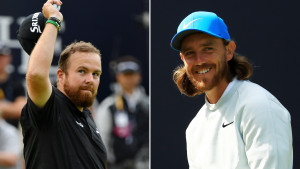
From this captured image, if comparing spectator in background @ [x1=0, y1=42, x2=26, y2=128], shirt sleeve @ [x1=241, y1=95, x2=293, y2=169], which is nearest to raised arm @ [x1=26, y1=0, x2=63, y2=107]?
shirt sleeve @ [x1=241, y1=95, x2=293, y2=169]

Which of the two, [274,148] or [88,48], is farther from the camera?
[88,48]

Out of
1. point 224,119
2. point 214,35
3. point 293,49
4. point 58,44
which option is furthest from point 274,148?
point 58,44

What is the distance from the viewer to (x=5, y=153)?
475cm

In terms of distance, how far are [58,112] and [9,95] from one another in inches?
90.2

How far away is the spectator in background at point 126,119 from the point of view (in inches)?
212

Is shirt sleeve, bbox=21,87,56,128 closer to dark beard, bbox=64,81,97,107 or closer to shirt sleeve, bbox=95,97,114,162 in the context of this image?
dark beard, bbox=64,81,97,107

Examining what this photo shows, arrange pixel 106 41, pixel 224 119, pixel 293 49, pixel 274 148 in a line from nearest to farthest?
pixel 274 148 < pixel 224 119 < pixel 293 49 < pixel 106 41

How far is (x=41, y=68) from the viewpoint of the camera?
2.52m

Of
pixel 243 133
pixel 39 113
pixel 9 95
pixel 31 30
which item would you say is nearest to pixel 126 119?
pixel 9 95

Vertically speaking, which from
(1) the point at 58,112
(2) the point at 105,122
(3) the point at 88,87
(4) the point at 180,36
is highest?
(4) the point at 180,36

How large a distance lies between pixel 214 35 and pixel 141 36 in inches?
115

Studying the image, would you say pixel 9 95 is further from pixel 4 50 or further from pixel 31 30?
pixel 31 30

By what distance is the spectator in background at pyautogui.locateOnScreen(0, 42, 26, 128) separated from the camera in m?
4.83

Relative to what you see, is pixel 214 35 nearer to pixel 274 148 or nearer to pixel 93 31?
pixel 274 148
